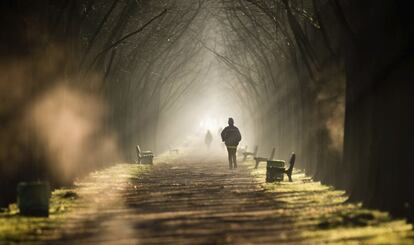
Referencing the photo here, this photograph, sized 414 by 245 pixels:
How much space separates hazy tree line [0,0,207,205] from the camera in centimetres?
1822

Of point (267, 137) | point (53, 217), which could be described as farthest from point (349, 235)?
point (267, 137)

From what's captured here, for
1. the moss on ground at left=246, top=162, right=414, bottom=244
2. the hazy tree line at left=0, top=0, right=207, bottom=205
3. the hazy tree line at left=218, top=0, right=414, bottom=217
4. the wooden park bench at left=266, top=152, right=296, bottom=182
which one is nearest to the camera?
the moss on ground at left=246, top=162, right=414, bottom=244

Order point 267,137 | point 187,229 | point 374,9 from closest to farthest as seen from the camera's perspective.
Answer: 1. point 187,229
2. point 374,9
3. point 267,137

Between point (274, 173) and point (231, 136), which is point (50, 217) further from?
point (231, 136)

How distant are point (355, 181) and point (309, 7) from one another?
1146 cm

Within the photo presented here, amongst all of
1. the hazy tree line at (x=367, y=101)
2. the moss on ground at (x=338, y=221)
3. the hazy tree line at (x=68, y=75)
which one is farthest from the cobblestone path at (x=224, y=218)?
the hazy tree line at (x=68, y=75)

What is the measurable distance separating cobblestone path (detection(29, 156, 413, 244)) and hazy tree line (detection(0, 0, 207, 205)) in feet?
6.68

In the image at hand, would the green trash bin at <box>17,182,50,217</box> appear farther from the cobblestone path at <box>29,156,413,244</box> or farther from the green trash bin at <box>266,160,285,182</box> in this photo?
the green trash bin at <box>266,160,285,182</box>

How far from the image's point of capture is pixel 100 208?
690 inches

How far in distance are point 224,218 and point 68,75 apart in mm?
12200

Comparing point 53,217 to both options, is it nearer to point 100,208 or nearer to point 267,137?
point 100,208

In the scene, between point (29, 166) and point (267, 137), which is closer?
point (29, 166)

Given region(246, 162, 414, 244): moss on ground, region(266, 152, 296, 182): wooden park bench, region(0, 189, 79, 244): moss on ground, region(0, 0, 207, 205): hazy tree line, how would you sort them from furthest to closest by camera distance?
region(266, 152, 296, 182): wooden park bench → region(0, 0, 207, 205): hazy tree line → region(0, 189, 79, 244): moss on ground → region(246, 162, 414, 244): moss on ground

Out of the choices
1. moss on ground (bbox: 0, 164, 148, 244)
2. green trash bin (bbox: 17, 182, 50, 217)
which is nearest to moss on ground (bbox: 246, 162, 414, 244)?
moss on ground (bbox: 0, 164, 148, 244)
